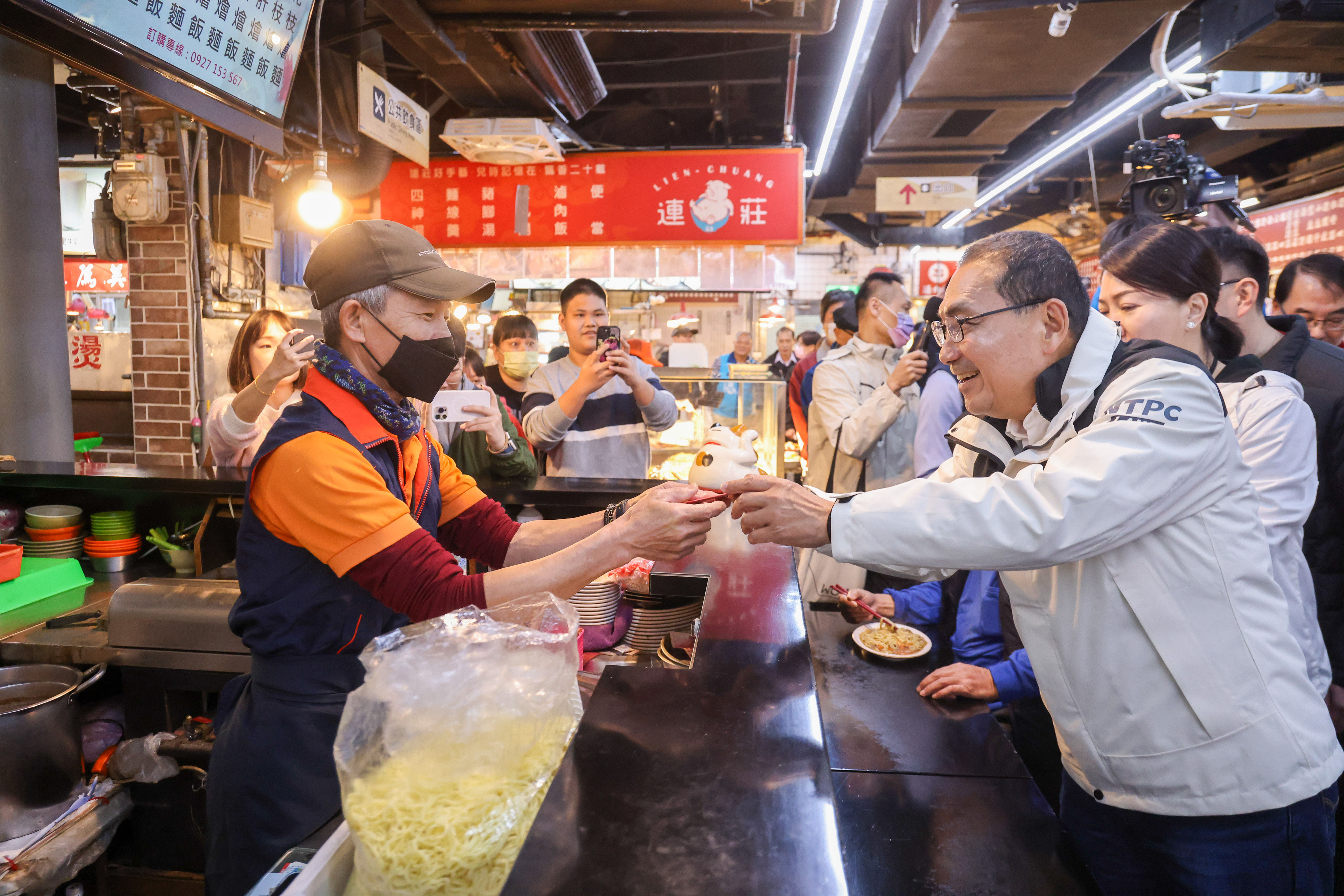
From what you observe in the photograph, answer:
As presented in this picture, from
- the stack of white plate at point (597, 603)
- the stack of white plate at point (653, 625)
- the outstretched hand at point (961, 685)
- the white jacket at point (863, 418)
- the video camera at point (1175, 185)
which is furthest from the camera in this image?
the white jacket at point (863, 418)

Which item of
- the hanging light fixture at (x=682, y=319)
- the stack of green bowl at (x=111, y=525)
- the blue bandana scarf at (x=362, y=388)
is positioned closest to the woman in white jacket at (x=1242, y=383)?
the blue bandana scarf at (x=362, y=388)

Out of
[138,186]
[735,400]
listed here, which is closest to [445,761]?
[735,400]

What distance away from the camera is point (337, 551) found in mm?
1487

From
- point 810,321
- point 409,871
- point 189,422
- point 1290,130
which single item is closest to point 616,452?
point 409,871

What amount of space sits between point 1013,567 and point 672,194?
5.48 m

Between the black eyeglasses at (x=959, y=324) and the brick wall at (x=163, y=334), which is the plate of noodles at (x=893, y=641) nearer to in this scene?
the black eyeglasses at (x=959, y=324)

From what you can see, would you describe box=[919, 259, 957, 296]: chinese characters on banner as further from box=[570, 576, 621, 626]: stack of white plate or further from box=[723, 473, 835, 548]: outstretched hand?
box=[723, 473, 835, 548]: outstretched hand

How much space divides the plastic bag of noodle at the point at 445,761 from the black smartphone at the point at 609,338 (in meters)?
2.77

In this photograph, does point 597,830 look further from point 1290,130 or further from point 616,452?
point 1290,130

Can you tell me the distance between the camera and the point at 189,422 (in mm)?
5520

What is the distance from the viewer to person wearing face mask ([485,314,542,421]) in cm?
497

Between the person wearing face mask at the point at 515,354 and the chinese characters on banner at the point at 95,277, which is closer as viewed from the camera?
the person wearing face mask at the point at 515,354

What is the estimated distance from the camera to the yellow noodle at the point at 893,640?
7.47 feet

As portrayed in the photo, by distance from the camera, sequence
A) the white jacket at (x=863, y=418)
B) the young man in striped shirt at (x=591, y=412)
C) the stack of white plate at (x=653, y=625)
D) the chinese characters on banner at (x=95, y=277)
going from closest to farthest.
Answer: the stack of white plate at (x=653, y=625), the young man in striped shirt at (x=591, y=412), the white jacket at (x=863, y=418), the chinese characters on banner at (x=95, y=277)
